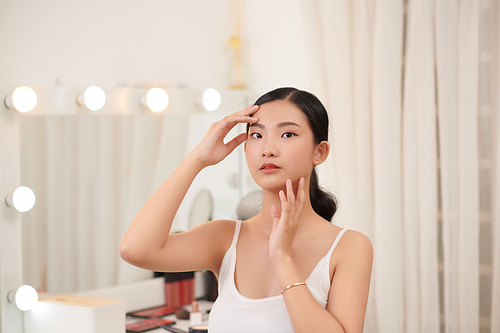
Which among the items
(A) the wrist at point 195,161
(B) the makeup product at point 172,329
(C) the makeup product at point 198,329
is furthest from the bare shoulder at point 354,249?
(B) the makeup product at point 172,329

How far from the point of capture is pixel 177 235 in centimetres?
101

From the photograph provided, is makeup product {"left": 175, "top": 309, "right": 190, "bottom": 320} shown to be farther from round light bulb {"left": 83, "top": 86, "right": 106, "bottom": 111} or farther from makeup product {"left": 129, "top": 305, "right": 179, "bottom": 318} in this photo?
round light bulb {"left": 83, "top": 86, "right": 106, "bottom": 111}

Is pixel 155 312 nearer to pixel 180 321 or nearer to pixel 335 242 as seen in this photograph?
pixel 180 321

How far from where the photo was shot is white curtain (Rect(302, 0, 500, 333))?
5.02 ft

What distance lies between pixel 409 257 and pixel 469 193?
29 cm

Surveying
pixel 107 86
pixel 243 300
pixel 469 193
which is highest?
pixel 107 86

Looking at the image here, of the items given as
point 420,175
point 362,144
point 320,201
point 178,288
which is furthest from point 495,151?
point 178,288

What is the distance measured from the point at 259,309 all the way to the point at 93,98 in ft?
3.59

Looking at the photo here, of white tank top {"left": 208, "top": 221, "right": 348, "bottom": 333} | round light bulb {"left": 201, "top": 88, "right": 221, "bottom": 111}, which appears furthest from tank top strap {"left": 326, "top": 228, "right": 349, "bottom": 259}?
round light bulb {"left": 201, "top": 88, "right": 221, "bottom": 111}

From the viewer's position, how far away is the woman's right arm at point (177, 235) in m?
0.95

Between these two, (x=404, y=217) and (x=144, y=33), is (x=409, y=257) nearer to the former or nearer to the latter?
(x=404, y=217)

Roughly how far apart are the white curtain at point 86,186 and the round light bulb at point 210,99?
0.14 meters

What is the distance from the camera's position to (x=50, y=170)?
1.73m

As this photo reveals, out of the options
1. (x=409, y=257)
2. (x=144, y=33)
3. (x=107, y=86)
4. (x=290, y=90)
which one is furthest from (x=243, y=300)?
(x=144, y=33)
